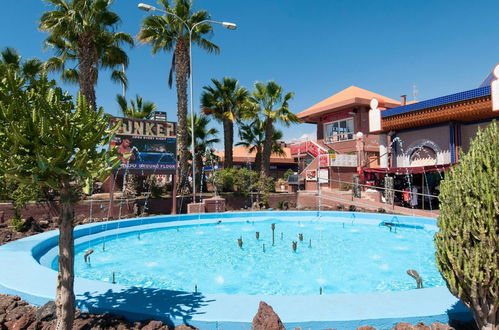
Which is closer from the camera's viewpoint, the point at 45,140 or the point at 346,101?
the point at 45,140

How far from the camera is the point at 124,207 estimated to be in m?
18.3

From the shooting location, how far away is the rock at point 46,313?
168 inches

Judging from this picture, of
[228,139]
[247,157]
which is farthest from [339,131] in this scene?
[247,157]

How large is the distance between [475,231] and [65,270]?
454cm

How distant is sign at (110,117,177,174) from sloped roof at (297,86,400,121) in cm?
1763

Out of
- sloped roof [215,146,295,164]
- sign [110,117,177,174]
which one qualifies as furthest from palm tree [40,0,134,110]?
sloped roof [215,146,295,164]

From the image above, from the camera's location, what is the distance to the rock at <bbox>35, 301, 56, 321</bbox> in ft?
14.0

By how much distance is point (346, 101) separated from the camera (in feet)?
95.7

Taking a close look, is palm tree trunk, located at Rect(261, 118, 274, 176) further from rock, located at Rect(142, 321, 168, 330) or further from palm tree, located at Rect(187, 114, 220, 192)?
rock, located at Rect(142, 321, 168, 330)

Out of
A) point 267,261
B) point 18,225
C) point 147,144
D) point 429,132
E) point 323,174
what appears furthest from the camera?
point 323,174

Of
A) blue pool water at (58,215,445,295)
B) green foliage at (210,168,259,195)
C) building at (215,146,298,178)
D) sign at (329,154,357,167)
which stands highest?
building at (215,146,298,178)

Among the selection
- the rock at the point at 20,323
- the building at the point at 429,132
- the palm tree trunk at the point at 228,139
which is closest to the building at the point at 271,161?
the palm tree trunk at the point at 228,139

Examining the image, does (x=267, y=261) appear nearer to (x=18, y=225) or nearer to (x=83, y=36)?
(x=18, y=225)

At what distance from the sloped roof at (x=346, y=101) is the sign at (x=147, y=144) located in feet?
57.8
